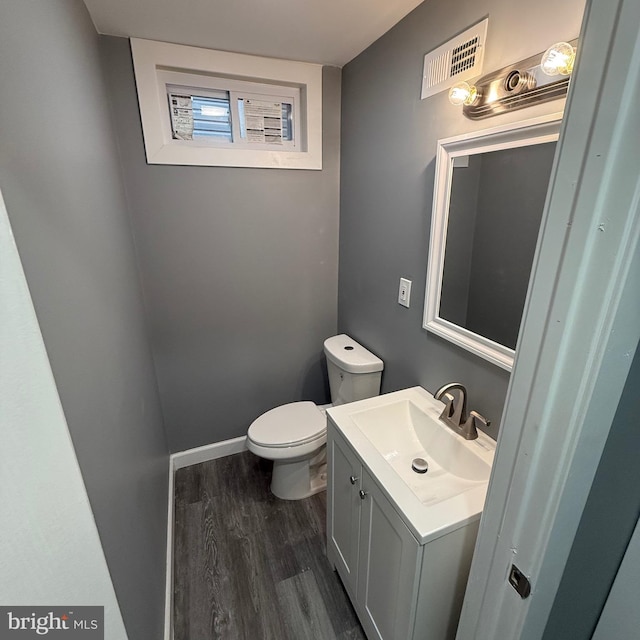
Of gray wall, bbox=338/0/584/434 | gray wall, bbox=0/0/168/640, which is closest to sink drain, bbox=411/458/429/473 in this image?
gray wall, bbox=338/0/584/434

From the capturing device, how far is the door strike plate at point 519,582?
650mm

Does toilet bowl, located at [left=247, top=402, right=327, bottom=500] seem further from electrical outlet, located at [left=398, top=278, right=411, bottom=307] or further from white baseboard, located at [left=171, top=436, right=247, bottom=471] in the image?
electrical outlet, located at [left=398, top=278, right=411, bottom=307]

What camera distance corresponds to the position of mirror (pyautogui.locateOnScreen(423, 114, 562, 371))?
101 cm

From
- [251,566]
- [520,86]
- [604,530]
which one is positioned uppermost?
[520,86]

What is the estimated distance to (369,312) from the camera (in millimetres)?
1906

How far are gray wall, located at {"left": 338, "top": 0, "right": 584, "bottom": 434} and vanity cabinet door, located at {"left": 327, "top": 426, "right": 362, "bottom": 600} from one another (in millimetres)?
497

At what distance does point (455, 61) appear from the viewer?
117 centimetres

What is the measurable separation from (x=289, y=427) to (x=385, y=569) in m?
0.90

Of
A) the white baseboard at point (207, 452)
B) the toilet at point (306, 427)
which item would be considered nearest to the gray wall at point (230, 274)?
the white baseboard at point (207, 452)

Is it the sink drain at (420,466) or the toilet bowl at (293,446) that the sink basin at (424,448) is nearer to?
the sink drain at (420,466)

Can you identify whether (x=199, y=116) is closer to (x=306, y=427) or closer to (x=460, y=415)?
(x=306, y=427)

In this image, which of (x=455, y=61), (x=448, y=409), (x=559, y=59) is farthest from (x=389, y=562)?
(x=455, y=61)

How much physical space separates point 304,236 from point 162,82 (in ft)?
3.37

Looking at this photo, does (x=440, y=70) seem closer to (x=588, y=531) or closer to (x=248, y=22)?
(x=248, y=22)
